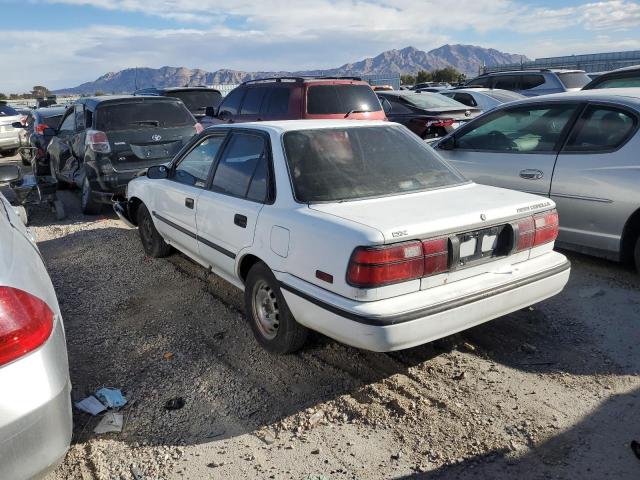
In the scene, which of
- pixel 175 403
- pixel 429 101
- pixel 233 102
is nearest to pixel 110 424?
pixel 175 403

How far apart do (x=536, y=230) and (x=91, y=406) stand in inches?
116

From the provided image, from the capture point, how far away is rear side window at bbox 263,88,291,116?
8.69 metres

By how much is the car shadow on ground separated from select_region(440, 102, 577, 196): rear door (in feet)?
9.09

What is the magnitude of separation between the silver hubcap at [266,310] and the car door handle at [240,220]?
0.41 m

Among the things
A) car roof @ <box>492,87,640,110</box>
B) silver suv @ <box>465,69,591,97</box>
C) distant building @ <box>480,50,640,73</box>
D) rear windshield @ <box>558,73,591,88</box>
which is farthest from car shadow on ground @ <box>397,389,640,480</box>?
distant building @ <box>480,50,640,73</box>

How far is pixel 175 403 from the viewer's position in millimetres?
3295

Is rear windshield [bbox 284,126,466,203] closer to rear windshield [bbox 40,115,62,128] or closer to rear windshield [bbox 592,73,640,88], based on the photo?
rear windshield [bbox 592,73,640,88]

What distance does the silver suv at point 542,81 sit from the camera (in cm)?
1428

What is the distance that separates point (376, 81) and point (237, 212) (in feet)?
107

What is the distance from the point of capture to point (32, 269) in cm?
258

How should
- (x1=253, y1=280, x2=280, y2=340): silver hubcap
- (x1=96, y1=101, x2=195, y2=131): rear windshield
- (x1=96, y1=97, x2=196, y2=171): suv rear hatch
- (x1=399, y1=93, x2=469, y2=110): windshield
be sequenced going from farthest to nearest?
(x1=399, y1=93, x2=469, y2=110): windshield → (x1=96, y1=101, x2=195, y2=131): rear windshield → (x1=96, y1=97, x2=196, y2=171): suv rear hatch → (x1=253, y1=280, x2=280, y2=340): silver hubcap

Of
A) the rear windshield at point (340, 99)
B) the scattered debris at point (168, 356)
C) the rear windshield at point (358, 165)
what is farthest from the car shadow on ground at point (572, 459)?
the rear windshield at point (340, 99)

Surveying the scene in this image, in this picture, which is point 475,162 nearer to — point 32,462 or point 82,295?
A: point 82,295

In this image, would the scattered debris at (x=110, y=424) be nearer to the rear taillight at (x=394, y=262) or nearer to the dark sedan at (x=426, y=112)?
the rear taillight at (x=394, y=262)
